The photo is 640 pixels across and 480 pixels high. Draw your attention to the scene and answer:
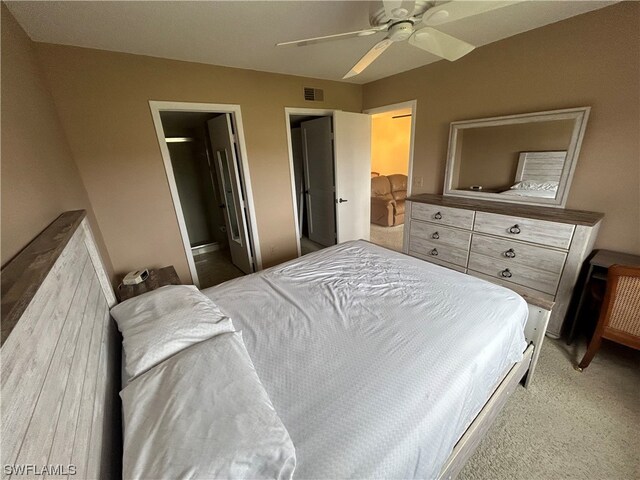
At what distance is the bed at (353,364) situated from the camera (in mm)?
720

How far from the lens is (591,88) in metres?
1.89

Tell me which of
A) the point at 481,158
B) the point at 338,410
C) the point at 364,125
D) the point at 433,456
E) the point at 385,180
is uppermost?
the point at 364,125

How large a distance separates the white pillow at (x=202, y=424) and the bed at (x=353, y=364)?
0.22ft

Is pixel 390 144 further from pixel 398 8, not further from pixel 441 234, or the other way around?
pixel 398 8

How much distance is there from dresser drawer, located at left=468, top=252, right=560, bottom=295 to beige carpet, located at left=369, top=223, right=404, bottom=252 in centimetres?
157

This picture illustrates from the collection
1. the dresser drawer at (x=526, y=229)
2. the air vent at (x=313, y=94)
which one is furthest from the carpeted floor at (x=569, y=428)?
the air vent at (x=313, y=94)

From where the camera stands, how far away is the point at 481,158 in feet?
8.44

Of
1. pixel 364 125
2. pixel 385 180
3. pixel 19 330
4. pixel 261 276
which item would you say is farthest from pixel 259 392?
pixel 385 180

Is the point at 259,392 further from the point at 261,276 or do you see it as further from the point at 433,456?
the point at 261,276

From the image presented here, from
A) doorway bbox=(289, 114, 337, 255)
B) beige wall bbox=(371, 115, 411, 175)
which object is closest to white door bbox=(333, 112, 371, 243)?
doorway bbox=(289, 114, 337, 255)

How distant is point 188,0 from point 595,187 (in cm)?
311

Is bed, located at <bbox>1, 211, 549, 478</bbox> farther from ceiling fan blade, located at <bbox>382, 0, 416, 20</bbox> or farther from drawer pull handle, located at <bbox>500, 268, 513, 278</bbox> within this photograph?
ceiling fan blade, located at <bbox>382, 0, 416, 20</bbox>

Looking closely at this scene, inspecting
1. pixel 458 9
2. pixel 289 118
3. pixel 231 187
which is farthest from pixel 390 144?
pixel 458 9

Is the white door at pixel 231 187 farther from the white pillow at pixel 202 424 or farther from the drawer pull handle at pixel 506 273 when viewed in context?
the drawer pull handle at pixel 506 273
